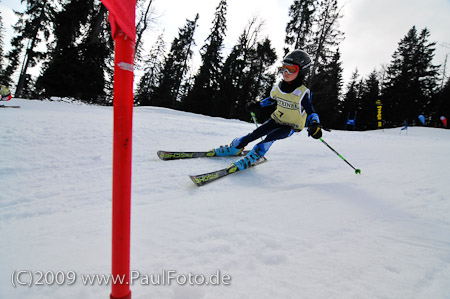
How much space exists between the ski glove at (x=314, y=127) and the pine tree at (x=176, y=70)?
2773 cm

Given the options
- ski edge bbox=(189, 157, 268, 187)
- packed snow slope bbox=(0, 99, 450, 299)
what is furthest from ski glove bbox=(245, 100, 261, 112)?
ski edge bbox=(189, 157, 268, 187)

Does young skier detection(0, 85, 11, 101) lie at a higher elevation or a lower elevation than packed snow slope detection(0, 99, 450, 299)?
higher

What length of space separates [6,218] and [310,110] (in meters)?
3.73

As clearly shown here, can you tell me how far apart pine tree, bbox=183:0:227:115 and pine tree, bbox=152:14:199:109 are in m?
2.98

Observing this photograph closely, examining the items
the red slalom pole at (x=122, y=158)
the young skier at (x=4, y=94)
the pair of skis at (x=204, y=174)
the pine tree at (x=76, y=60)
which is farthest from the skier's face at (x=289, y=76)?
the pine tree at (x=76, y=60)

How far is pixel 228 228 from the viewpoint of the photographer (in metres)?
1.80

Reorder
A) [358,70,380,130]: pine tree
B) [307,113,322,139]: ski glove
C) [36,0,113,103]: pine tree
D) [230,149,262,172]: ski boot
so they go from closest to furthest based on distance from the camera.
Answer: [307,113,322,139]: ski glove → [230,149,262,172]: ski boot → [36,0,113,103]: pine tree → [358,70,380,130]: pine tree

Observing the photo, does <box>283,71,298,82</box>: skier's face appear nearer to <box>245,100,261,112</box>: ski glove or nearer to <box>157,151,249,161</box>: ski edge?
<box>245,100,261,112</box>: ski glove

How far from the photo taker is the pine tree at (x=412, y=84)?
26.4 metres

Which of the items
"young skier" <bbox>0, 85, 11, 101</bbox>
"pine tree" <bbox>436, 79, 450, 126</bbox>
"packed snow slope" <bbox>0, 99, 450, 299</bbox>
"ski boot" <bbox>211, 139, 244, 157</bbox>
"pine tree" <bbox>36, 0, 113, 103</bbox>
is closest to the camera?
"packed snow slope" <bbox>0, 99, 450, 299</bbox>

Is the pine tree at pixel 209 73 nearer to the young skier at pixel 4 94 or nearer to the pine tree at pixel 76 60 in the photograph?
the pine tree at pixel 76 60

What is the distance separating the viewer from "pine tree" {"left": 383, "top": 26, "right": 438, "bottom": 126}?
86.5 feet

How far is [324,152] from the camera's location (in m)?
4.98

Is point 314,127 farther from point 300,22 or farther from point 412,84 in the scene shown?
point 412,84
